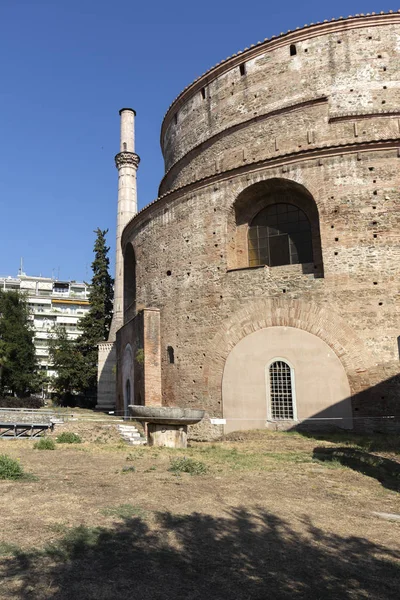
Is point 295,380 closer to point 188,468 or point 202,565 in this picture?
point 188,468

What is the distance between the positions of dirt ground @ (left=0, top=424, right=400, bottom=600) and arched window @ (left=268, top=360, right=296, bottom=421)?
518cm

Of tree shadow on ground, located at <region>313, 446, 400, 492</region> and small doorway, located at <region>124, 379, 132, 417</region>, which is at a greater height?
small doorway, located at <region>124, 379, 132, 417</region>

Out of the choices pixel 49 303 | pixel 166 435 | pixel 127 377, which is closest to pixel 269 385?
pixel 166 435

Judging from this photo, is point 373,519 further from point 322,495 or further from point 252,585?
point 252,585

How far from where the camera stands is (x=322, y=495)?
6.89m

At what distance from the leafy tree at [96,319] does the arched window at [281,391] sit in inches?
891

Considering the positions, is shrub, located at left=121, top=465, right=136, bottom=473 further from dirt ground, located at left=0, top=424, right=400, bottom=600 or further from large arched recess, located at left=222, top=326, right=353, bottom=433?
large arched recess, located at left=222, top=326, right=353, bottom=433

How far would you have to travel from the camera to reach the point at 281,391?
46.6 feet

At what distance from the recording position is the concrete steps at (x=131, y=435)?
13.4 meters

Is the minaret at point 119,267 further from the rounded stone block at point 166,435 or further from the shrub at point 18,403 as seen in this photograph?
the rounded stone block at point 166,435

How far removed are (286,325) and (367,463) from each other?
5.67 meters

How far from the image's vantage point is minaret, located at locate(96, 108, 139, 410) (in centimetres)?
3058

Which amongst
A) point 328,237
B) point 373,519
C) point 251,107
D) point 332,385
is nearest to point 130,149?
point 251,107

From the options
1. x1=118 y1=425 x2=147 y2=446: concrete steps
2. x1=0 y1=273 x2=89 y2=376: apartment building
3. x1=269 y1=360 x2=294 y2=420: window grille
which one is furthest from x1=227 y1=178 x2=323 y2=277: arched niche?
x1=0 y1=273 x2=89 y2=376: apartment building
